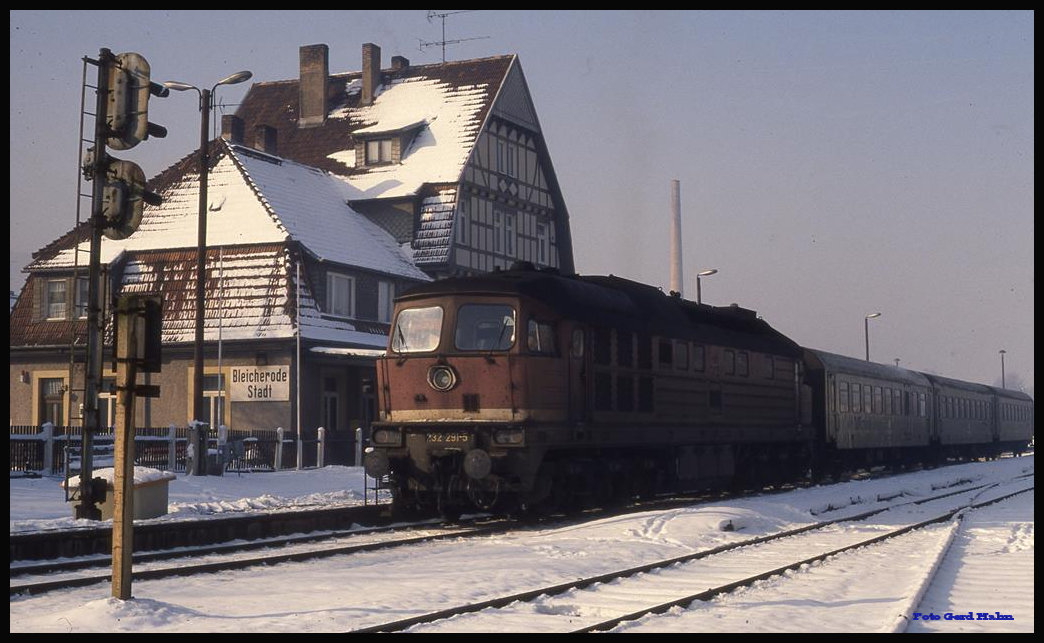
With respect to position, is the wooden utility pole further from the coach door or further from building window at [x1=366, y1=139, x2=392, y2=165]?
building window at [x1=366, y1=139, x2=392, y2=165]

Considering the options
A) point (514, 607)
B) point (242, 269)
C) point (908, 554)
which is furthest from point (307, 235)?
point (514, 607)

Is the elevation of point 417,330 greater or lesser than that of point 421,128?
lesser

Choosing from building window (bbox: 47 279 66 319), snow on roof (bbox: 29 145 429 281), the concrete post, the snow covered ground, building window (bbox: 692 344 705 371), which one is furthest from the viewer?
building window (bbox: 47 279 66 319)

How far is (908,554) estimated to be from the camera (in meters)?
15.5

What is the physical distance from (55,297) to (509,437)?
26616mm

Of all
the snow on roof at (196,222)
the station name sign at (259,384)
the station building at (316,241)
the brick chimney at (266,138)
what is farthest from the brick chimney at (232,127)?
the station name sign at (259,384)

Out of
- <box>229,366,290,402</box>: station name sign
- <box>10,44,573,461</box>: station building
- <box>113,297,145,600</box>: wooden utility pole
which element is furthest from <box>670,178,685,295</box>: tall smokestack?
<box>113,297,145,600</box>: wooden utility pole

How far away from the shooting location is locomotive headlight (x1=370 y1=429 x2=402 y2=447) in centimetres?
1856

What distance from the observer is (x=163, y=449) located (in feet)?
94.5

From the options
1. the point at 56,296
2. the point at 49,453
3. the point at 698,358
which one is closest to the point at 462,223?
the point at 56,296

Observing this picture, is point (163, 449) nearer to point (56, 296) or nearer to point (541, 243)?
point (56, 296)

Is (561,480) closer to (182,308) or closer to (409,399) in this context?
(409,399)

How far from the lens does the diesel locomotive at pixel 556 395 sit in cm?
1792

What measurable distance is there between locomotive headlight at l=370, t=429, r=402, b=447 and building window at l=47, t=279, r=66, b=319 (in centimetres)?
2409
